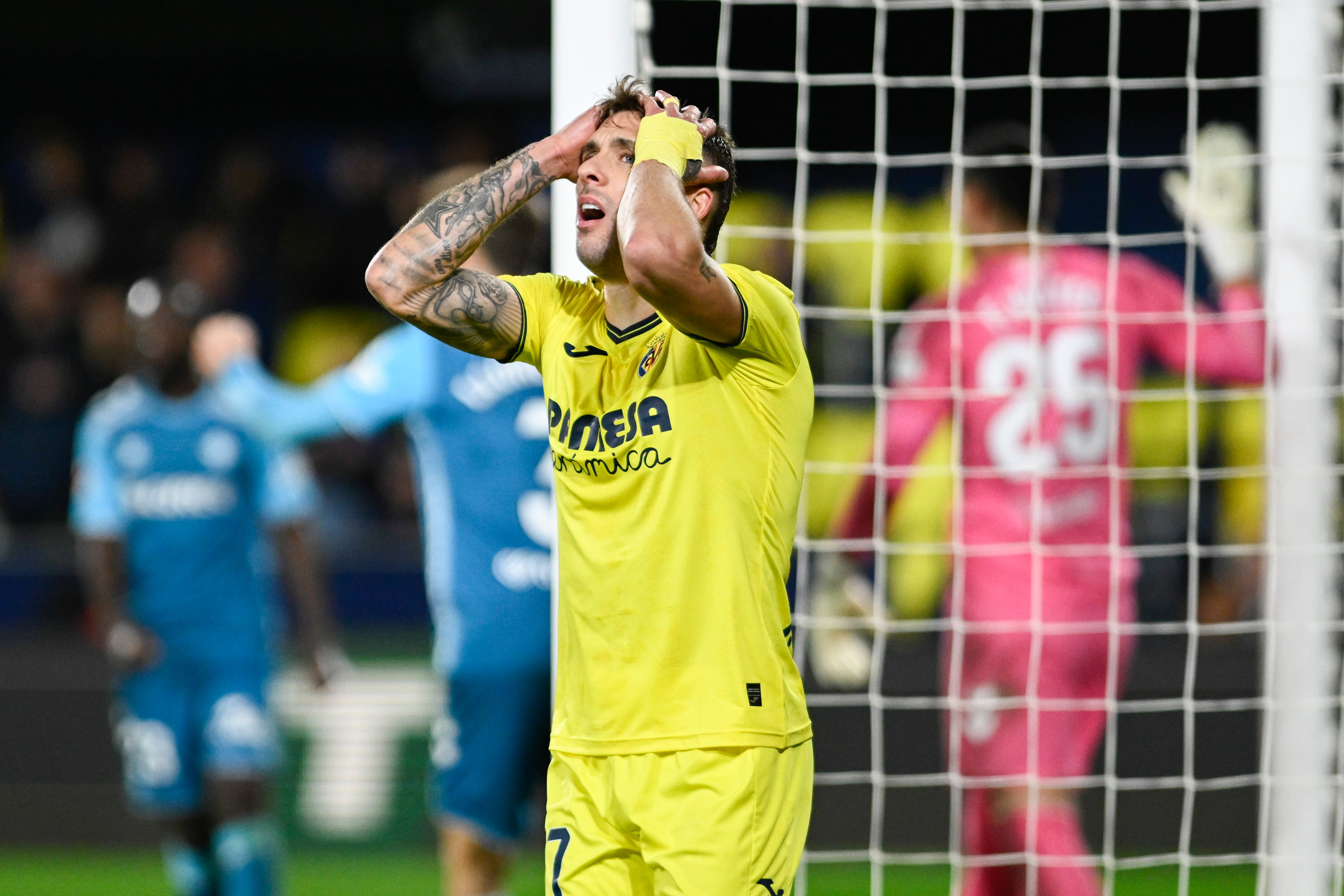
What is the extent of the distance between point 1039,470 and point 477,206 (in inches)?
79.9

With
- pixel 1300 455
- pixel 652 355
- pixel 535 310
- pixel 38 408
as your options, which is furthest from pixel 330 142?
pixel 652 355

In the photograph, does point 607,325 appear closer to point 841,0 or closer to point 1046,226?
point 841,0

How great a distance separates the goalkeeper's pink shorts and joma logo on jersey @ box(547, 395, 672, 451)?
1.88 metres

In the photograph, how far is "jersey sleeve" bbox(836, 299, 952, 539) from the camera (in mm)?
4125

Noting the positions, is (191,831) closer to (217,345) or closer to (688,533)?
(217,345)

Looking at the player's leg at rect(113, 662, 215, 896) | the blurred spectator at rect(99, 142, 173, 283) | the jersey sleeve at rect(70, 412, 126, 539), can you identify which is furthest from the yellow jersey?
the blurred spectator at rect(99, 142, 173, 283)

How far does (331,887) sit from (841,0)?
3696 mm

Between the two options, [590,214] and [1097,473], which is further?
[1097,473]

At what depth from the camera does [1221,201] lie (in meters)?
3.92

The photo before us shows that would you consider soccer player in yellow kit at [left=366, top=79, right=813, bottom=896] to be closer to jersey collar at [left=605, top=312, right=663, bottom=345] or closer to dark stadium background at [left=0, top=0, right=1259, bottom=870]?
jersey collar at [left=605, top=312, right=663, bottom=345]

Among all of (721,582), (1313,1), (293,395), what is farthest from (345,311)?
(721,582)

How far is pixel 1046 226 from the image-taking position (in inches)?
169

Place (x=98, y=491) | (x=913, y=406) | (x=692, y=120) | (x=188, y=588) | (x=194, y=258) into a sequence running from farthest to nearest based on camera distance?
(x=194, y=258)
(x=98, y=491)
(x=188, y=588)
(x=913, y=406)
(x=692, y=120)

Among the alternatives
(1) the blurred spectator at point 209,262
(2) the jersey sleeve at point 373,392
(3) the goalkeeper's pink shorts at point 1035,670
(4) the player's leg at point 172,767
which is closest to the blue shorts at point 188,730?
(4) the player's leg at point 172,767
